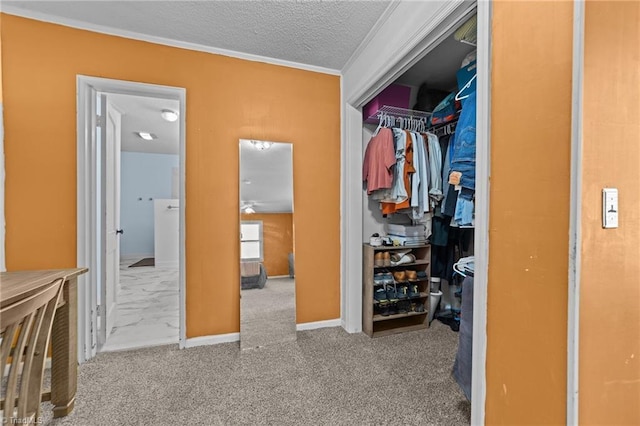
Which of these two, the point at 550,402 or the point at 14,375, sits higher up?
the point at 14,375

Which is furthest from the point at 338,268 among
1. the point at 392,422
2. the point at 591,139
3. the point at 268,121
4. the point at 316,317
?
the point at 591,139

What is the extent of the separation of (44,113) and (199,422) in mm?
2184

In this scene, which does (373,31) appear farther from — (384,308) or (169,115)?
(169,115)

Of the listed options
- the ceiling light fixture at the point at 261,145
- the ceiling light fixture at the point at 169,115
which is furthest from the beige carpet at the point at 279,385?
the ceiling light fixture at the point at 169,115

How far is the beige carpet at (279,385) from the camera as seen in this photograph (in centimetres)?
138

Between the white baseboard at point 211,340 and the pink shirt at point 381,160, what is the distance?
1.69 meters

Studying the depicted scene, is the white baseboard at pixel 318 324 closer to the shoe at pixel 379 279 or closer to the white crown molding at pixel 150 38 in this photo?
the shoe at pixel 379 279

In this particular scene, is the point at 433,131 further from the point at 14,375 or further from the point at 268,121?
the point at 14,375

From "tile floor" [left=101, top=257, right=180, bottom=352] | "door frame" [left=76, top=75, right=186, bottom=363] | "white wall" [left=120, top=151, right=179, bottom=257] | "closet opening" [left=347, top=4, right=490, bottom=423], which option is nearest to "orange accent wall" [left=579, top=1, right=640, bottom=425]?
"closet opening" [left=347, top=4, right=490, bottom=423]

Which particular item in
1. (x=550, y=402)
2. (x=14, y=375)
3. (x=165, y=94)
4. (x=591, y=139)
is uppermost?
(x=165, y=94)

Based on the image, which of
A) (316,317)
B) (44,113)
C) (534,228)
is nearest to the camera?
(534,228)

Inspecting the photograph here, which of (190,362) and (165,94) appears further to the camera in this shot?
(165,94)

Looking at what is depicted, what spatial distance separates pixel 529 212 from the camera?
0.93 meters

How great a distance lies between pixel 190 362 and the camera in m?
1.89
